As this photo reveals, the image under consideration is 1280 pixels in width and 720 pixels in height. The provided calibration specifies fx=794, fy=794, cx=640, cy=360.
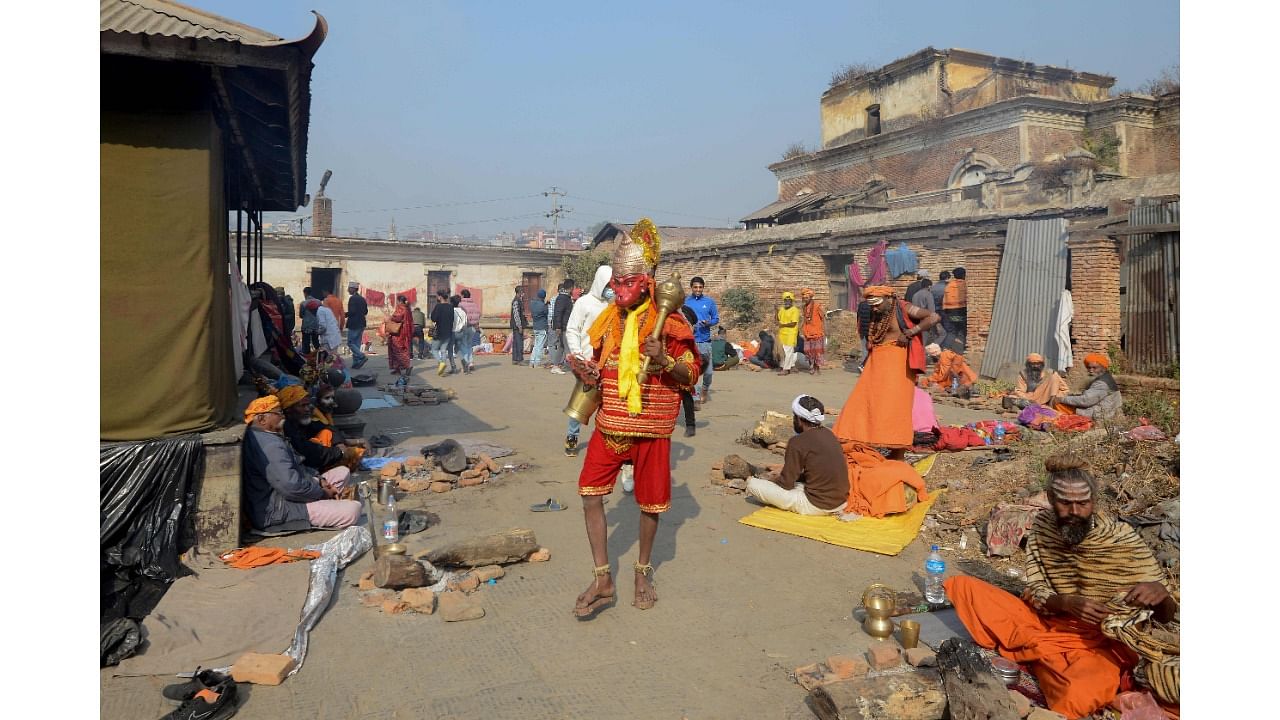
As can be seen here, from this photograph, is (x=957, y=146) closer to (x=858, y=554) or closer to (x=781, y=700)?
(x=858, y=554)

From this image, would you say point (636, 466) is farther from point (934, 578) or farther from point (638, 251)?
point (934, 578)

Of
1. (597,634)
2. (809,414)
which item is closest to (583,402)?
(597,634)

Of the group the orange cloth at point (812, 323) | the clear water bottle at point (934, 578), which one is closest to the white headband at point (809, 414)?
the clear water bottle at point (934, 578)

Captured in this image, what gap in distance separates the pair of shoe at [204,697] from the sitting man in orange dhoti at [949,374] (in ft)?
38.7

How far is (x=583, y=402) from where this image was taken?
495 cm

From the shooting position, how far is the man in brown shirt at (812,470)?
20.3 feet

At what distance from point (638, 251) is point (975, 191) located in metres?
24.5

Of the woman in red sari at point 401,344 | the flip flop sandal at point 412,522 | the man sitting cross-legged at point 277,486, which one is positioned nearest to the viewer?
the man sitting cross-legged at point 277,486

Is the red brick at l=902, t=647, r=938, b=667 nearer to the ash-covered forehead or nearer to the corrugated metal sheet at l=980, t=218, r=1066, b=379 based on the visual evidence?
the ash-covered forehead

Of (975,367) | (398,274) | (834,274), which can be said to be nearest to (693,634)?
(975,367)

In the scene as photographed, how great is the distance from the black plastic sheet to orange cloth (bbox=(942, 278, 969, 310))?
13.9 meters

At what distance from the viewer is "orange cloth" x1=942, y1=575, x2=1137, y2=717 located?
3350mm

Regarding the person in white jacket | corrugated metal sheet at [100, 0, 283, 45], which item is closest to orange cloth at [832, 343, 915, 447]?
the person in white jacket

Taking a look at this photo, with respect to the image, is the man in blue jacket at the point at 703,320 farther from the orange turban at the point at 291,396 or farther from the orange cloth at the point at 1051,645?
the orange cloth at the point at 1051,645
